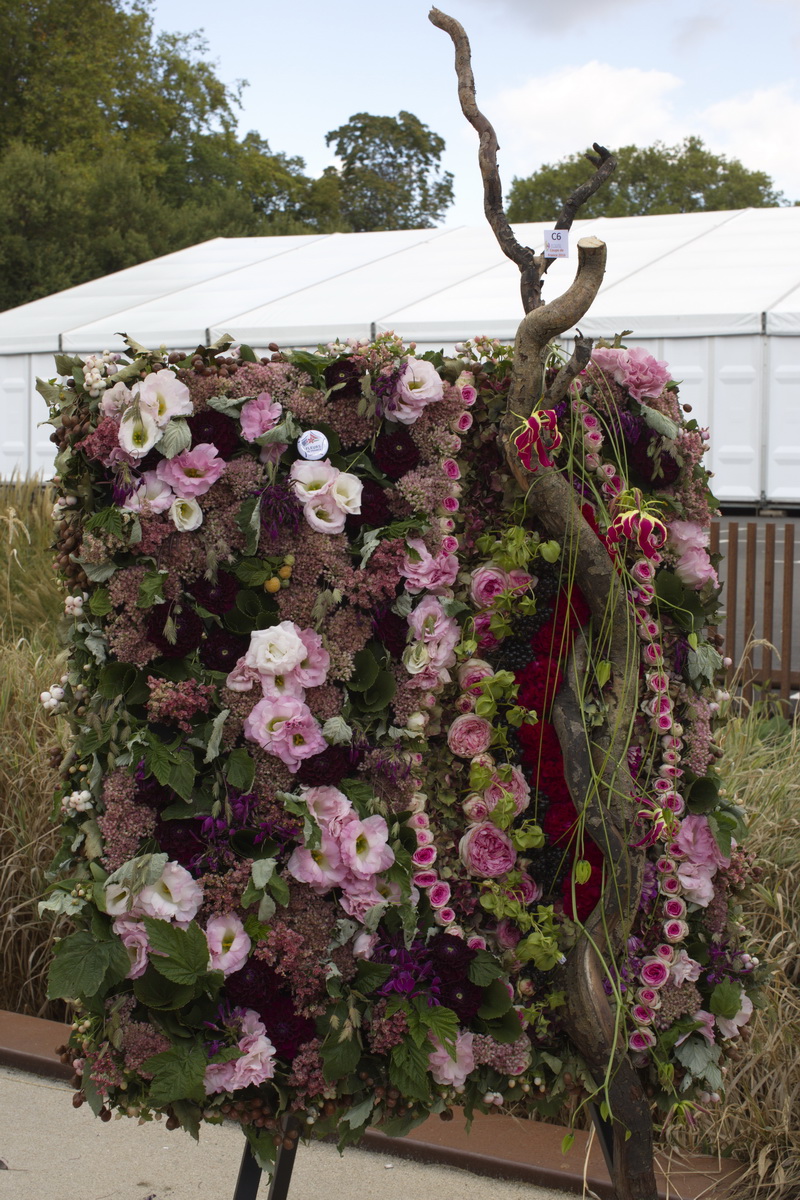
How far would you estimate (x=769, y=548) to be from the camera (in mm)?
→ 7758

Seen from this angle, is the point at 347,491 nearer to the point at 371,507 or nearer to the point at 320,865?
the point at 371,507

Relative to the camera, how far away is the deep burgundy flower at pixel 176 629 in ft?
6.24

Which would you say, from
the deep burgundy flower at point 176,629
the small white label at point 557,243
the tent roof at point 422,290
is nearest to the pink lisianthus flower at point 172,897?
the deep burgundy flower at point 176,629

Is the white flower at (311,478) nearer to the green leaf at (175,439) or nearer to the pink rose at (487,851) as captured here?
the green leaf at (175,439)

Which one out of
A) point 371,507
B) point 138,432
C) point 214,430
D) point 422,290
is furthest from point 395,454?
point 422,290

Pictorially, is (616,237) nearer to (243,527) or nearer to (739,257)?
(739,257)

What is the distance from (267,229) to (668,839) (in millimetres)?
29888

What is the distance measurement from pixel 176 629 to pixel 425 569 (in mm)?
427

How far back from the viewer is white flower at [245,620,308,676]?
1873 millimetres

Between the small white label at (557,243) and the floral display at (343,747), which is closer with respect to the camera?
the floral display at (343,747)

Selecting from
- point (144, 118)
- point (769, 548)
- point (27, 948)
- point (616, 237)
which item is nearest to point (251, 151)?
point (144, 118)

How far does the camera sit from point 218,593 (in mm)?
1922

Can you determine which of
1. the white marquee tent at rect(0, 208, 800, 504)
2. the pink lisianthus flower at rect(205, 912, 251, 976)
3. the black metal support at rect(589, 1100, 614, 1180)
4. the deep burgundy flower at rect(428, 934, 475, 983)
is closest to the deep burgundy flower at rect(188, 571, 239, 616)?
the pink lisianthus flower at rect(205, 912, 251, 976)

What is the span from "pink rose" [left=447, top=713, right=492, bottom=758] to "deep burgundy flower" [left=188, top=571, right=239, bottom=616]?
0.45m
